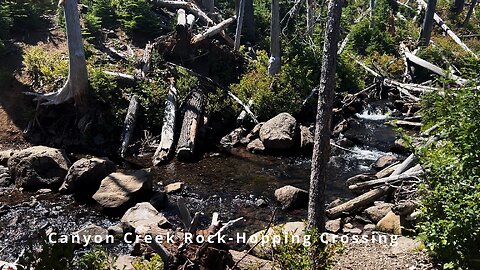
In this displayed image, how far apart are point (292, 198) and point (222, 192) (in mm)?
2122

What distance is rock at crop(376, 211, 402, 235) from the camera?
1016cm

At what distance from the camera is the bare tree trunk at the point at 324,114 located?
292 inches

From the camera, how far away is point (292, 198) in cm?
1194

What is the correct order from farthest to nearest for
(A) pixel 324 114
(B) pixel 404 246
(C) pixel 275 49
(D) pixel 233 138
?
(C) pixel 275 49 → (D) pixel 233 138 → (B) pixel 404 246 → (A) pixel 324 114

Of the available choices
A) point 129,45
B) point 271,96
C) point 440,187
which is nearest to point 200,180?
point 271,96

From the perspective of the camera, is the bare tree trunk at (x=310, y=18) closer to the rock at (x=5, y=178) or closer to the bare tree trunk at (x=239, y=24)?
the bare tree trunk at (x=239, y=24)

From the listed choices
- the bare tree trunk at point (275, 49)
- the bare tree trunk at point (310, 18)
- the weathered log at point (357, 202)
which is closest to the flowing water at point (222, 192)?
the weathered log at point (357, 202)

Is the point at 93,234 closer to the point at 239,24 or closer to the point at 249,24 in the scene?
the point at 239,24

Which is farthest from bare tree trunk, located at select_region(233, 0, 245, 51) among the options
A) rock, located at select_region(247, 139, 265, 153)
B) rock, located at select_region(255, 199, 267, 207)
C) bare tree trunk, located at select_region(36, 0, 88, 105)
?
rock, located at select_region(255, 199, 267, 207)

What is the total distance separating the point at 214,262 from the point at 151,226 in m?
3.52

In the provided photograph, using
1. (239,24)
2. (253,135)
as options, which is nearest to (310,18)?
(239,24)

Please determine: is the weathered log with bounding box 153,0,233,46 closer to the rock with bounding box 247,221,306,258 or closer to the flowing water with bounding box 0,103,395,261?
the flowing water with bounding box 0,103,395,261

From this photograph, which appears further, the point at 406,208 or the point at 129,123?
the point at 129,123

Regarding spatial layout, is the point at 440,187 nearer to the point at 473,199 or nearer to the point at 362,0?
the point at 473,199
